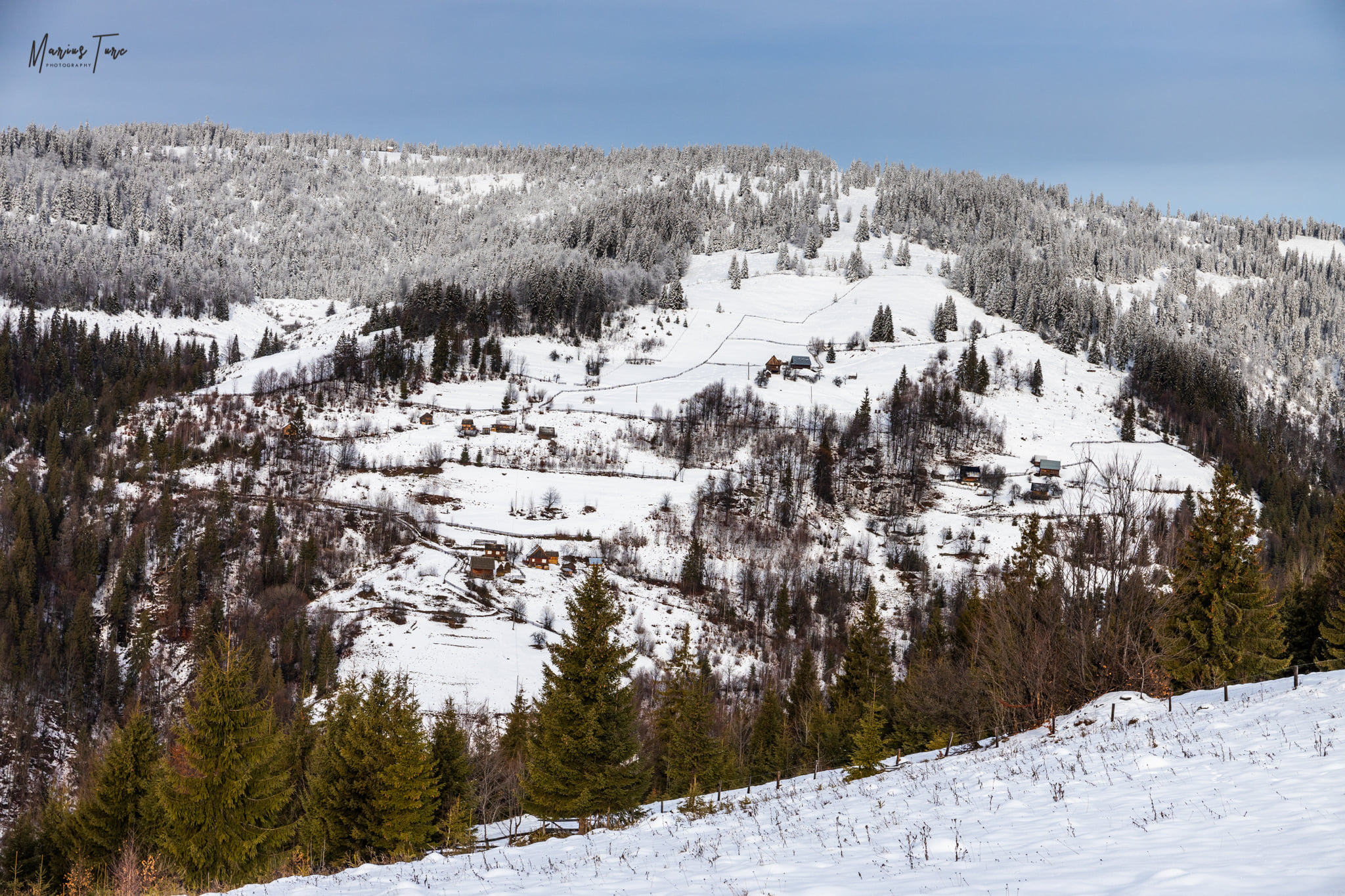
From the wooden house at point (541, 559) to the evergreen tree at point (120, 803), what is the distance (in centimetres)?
6446

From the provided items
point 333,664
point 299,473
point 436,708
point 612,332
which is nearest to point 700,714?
point 436,708

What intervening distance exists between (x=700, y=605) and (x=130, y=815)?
69987 millimetres

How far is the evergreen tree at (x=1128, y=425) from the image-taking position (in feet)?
434

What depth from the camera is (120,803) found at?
2909 cm

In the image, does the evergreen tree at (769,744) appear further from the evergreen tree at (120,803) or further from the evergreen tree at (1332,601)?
the evergreen tree at (120,803)

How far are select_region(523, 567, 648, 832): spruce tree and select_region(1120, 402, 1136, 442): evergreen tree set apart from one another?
5131 inches

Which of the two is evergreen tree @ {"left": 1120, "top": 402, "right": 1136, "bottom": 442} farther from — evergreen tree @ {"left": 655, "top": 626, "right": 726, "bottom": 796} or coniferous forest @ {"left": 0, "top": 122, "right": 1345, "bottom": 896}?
evergreen tree @ {"left": 655, "top": 626, "right": 726, "bottom": 796}

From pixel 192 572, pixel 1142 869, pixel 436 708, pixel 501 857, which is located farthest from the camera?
pixel 192 572

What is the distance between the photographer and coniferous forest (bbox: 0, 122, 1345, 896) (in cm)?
2791

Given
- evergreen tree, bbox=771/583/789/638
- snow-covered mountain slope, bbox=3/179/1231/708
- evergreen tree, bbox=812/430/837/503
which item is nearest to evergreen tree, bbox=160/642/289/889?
snow-covered mountain slope, bbox=3/179/1231/708

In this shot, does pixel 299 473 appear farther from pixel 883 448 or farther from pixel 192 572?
pixel 883 448

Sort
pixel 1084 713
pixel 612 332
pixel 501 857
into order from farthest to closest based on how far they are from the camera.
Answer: pixel 612 332, pixel 1084 713, pixel 501 857

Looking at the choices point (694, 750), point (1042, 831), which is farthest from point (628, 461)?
point (1042, 831)

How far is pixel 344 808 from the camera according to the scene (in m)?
28.4
